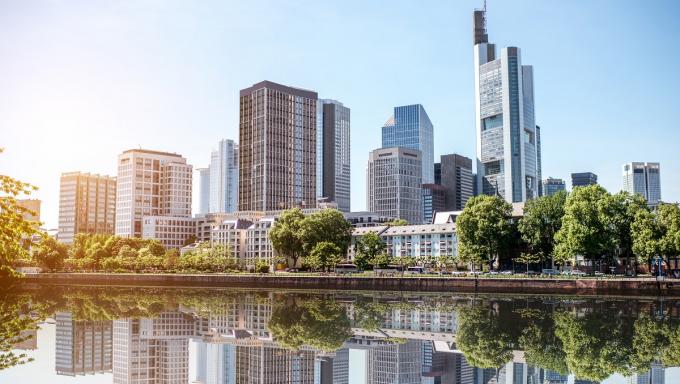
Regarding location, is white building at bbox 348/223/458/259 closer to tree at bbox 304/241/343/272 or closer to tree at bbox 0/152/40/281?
tree at bbox 304/241/343/272

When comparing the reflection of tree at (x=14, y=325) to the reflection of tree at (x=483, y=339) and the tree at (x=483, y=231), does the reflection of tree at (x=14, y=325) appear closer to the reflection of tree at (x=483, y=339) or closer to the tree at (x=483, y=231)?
the reflection of tree at (x=483, y=339)

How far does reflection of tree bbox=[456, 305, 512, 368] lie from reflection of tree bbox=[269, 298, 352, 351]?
911 cm

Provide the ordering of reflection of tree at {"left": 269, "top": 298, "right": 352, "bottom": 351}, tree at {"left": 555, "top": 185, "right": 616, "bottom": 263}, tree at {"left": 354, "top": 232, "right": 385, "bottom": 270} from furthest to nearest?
tree at {"left": 354, "top": 232, "right": 385, "bottom": 270}, tree at {"left": 555, "top": 185, "right": 616, "bottom": 263}, reflection of tree at {"left": 269, "top": 298, "right": 352, "bottom": 351}

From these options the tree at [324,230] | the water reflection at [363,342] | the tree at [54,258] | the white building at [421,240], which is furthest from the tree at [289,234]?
the water reflection at [363,342]

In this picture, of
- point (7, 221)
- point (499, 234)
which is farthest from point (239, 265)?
point (7, 221)

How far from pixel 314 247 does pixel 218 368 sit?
4136 inches

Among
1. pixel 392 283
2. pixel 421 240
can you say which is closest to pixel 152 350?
pixel 392 283

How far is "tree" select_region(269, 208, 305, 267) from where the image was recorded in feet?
495

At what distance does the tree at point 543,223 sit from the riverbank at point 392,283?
20907 millimetres

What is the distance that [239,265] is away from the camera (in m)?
164

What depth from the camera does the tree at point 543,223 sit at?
121875 mm

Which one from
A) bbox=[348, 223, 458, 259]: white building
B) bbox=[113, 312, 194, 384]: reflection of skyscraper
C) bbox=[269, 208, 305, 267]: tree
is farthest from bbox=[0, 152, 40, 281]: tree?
bbox=[348, 223, 458, 259]: white building

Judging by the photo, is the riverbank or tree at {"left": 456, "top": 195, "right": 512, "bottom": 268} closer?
the riverbank

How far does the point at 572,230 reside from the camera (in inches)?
4193
